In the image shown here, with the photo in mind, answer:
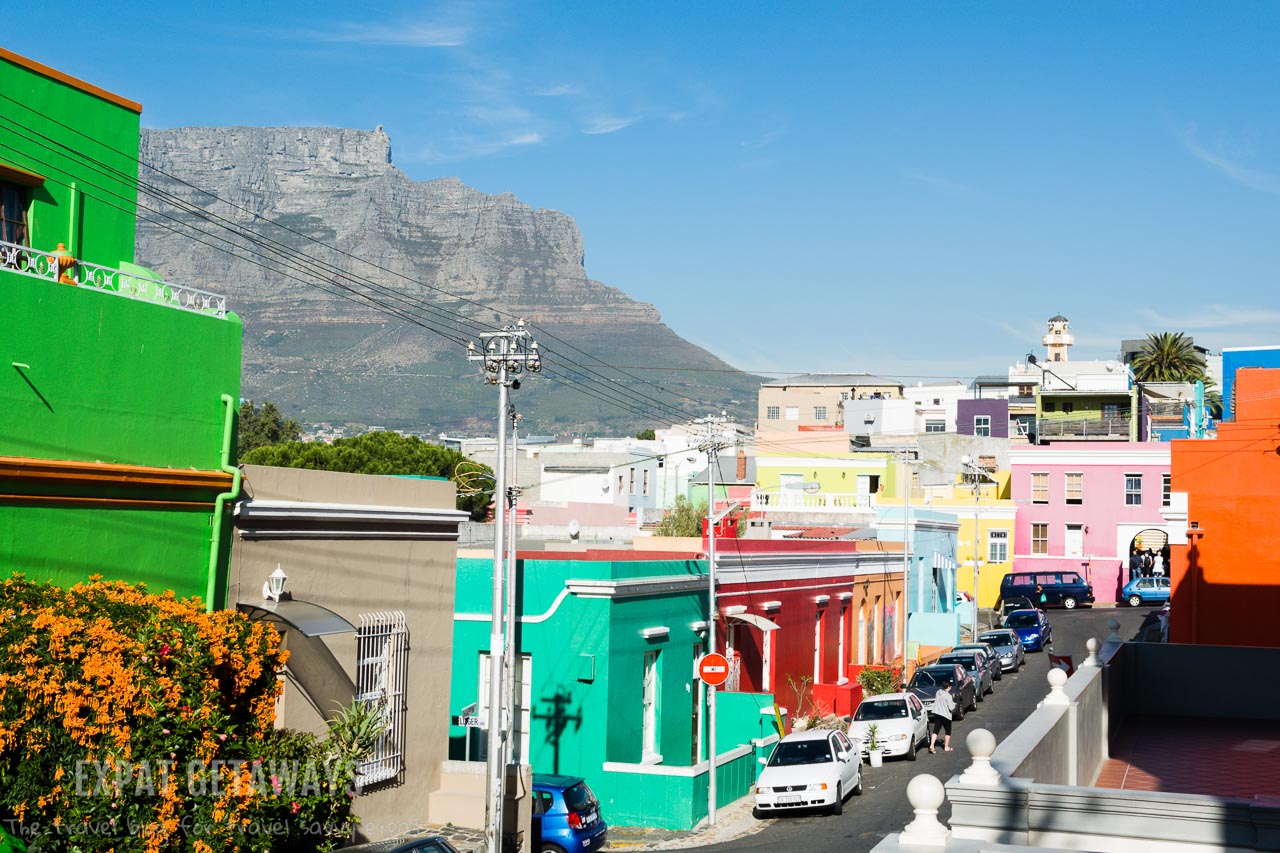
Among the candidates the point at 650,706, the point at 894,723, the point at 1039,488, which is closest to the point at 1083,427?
the point at 1039,488

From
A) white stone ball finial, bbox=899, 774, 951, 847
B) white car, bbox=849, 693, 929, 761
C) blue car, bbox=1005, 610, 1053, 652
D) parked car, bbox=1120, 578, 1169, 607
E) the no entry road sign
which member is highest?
white stone ball finial, bbox=899, 774, 951, 847

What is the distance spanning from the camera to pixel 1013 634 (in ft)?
145

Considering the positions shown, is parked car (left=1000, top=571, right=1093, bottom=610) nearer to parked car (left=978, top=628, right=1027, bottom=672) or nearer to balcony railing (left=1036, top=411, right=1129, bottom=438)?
parked car (left=978, top=628, right=1027, bottom=672)

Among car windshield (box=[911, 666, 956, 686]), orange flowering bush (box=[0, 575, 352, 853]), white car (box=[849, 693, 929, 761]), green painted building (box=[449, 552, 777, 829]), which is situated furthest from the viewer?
car windshield (box=[911, 666, 956, 686])

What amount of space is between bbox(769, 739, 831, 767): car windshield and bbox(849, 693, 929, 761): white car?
4351 mm

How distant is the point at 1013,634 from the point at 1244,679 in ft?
90.8

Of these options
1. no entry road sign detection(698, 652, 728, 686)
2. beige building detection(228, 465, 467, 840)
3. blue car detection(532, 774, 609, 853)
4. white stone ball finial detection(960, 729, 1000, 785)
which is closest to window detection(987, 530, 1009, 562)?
no entry road sign detection(698, 652, 728, 686)

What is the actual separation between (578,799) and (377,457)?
59.0 m

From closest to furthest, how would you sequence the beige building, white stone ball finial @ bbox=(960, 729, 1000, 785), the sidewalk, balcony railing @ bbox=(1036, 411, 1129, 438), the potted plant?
white stone ball finial @ bbox=(960, 729, 1000, 785) < the beige building < the sidewalk < the potted plant < balcony railing @ bbox=(1036, 411, 1129, 438)

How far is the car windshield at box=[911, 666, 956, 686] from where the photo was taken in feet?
113

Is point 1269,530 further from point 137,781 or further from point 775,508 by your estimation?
point 775,508

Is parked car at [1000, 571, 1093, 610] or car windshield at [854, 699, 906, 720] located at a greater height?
parked car at [1000, 571, 1093, 610]

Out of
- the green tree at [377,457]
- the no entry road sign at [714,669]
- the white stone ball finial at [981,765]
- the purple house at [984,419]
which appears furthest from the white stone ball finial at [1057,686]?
the purple house at [984,419]

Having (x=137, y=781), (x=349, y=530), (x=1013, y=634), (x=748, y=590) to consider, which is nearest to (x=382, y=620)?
(x=349, y=530)
